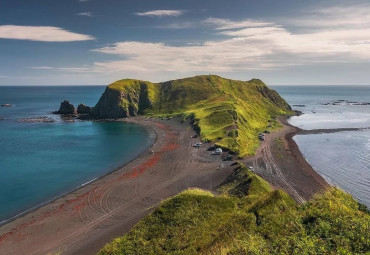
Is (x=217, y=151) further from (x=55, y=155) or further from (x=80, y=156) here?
(x=55, y=155)

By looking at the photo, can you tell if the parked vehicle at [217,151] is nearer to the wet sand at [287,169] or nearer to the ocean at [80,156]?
the wet sand at [287,169]

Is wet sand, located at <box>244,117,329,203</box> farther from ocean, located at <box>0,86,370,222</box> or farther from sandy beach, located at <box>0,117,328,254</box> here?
ocean, located at <box>0,86,370,222</box>

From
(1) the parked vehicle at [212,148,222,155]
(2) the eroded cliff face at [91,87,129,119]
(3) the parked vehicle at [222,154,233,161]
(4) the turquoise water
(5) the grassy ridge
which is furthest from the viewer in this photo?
(2) the eroded cliff face at [91,87,129,119]

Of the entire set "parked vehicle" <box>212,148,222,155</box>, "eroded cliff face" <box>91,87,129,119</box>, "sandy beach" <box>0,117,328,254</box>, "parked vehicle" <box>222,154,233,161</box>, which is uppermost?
"eroded cliff face" <box>91,87,129,119</box>

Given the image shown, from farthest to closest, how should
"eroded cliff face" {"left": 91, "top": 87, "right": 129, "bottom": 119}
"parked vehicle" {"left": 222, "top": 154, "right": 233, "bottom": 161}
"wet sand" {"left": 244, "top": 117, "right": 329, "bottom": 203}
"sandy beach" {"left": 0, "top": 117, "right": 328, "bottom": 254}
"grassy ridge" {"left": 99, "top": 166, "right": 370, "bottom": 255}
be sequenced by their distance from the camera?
"eroded cliff face" {"left": 91, "top": 87, "right": 129, "bottom": 119} → "parked vehicle" {"left": 222, "top": 154, "right": 233, "bottom": 161} → "wet sand" {"left": 244, "top": 117, "right": 329, "bottom": 203} → "sandy beach" {"left": 0, "top": 117, "right": 328, "bottom": 254} → "grassy ridge" {"left": 99, "top": 166, "right": 370, "bottom": 255}

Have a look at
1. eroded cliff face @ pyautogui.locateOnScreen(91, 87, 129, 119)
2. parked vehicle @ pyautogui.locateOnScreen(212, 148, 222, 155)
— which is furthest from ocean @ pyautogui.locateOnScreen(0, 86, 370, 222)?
parked vehicle @ pyautogui.locateOnScreen(212, 148, 222, 155)

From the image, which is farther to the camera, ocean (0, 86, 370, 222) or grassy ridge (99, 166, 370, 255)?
ocean (0, 86, 370, 222)

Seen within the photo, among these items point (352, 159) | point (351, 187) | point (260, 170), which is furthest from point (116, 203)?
point (352, 159)
